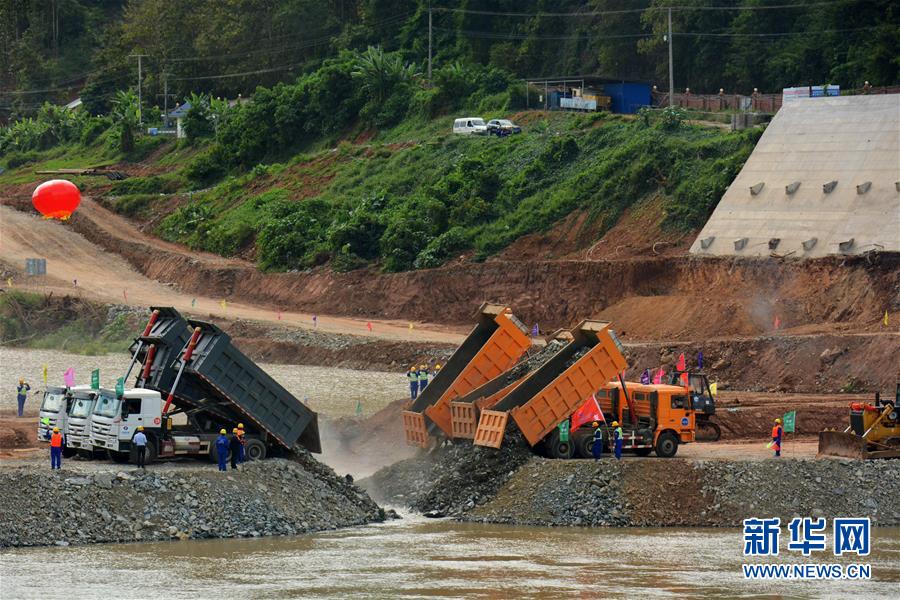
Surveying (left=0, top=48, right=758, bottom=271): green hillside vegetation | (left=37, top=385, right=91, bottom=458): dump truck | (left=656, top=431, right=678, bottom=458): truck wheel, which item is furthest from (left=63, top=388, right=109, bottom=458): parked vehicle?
(left=0, top=48, right=758, bottom=271): green hillside vegetation

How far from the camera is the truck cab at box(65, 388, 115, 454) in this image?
33.6 metres

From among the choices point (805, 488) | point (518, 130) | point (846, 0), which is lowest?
Result: point (805, 488)

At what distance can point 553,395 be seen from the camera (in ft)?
114

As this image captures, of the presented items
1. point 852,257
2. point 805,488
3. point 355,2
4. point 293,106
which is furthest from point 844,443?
point 355,2

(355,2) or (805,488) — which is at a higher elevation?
(355,2)

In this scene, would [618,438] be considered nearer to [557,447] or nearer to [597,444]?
[597,444]

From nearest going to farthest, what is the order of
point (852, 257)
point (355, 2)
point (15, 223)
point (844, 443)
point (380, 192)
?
point (844, 443)
point (852, 257)
point (380, 192)
point (15, 223)
point (355, 2)

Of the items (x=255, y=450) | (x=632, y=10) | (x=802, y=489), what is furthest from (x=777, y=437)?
(x=632, y=10)

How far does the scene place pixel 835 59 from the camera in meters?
81.6

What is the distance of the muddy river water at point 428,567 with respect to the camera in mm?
26781

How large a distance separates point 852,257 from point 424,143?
107 feet

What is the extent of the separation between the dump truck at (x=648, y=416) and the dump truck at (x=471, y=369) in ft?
7.84

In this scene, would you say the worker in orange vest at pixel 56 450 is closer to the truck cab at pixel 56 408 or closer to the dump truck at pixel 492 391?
the truck cab at pixel 56 408

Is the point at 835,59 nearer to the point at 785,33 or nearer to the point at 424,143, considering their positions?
the point at 785,33
